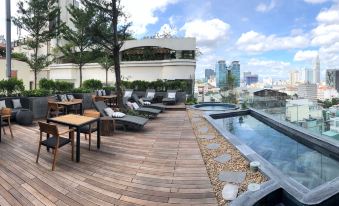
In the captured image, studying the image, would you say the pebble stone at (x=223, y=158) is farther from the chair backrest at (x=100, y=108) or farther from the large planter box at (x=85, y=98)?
the large planter box at (x=85, y=98)

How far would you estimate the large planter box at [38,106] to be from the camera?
9.11 metres

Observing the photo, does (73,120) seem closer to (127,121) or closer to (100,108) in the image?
(127,121)

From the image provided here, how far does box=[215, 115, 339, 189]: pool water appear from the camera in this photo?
4.52 meters

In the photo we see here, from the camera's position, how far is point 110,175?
4113 millimetres

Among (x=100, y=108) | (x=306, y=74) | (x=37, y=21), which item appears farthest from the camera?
(x=306, y=74)

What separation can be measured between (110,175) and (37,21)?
15435 millimetres

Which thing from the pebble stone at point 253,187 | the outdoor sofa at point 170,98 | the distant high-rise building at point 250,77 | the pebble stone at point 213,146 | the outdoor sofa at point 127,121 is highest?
the distant high-rise building at point 250,77

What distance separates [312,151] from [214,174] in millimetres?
3330

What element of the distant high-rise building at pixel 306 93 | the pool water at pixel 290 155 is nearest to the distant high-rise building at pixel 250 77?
the distant high-rise building at pixel 306 93

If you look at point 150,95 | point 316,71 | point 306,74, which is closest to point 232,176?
point 150,95

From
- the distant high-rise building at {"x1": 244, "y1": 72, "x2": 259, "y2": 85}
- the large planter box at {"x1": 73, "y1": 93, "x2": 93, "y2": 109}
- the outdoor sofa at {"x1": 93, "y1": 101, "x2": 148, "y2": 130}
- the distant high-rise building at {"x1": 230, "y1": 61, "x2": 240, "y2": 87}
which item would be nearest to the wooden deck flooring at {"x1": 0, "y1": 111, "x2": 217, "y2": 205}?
the outdoor sofa at {"x1": 93, "y1": 101, "x2": 148, "y2": 130}

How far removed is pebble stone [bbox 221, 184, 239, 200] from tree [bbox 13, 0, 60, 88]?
15913 mm

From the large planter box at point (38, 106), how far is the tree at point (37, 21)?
805 cm

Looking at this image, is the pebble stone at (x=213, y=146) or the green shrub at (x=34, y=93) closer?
the pebble stone at (x=213, y=146)
